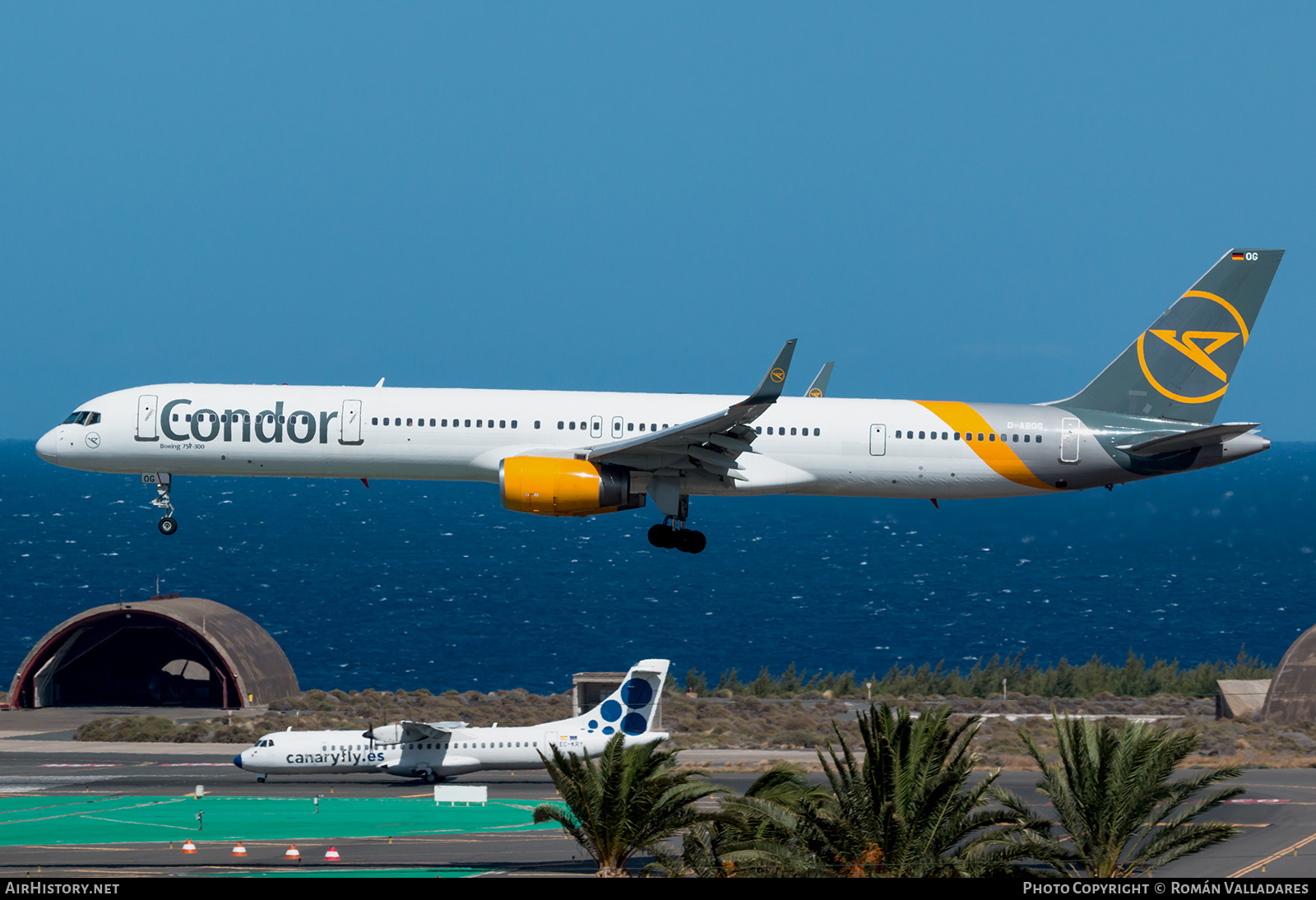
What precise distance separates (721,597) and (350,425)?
113798 millimetres

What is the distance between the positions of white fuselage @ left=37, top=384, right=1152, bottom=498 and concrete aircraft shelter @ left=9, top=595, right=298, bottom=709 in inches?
1355

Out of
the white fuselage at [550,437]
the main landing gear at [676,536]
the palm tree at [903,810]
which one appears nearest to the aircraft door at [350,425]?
the white fuselage at [550,437]

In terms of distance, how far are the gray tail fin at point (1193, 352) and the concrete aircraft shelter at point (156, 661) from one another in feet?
A: 156

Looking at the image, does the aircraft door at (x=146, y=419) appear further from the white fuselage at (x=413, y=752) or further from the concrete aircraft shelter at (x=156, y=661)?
the concrete aircraft shelter at (x=156, y=661)

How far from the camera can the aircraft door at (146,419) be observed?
135ft

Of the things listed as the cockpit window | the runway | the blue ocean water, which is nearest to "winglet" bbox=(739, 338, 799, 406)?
the runway

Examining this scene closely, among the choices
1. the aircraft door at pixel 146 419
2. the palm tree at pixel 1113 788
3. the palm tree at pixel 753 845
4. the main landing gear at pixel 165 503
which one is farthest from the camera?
the main landing gear at pixel 165 503

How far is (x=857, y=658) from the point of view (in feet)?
388

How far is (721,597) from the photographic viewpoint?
498 ft

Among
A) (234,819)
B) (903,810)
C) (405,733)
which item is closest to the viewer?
(903,810)

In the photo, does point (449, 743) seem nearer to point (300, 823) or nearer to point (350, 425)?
point (300, 823)

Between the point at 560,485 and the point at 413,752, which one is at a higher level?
the point at 560,485

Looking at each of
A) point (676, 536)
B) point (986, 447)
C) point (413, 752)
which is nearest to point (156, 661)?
point (413, 752)

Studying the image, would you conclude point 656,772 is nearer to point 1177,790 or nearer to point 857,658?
point 1177,790
